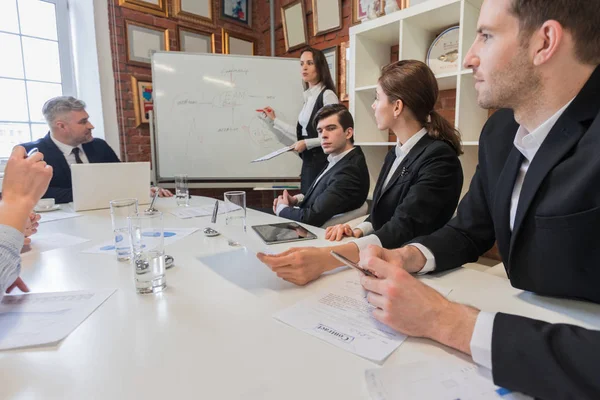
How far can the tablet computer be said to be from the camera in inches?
47.0

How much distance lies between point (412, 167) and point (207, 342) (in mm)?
1109

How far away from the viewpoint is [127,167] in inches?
75.4

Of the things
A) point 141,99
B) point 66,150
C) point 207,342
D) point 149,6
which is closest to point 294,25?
point 149,6

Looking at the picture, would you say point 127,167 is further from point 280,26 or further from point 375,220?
point 280,26

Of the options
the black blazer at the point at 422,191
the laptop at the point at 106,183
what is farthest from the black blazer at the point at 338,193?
the laptop at the point at 106,183

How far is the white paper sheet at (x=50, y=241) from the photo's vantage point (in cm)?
113

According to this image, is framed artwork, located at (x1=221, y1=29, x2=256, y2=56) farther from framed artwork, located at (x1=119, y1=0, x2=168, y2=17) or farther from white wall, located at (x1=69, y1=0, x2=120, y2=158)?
white wall, located at (x1=69, y1=0, x2=120, y2=158)

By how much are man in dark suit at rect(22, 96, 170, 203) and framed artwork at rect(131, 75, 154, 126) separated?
79cm

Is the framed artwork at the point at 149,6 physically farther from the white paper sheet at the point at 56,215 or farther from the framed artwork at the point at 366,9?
the white paper sheet at the point at 56,215

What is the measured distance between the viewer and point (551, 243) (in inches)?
27.9

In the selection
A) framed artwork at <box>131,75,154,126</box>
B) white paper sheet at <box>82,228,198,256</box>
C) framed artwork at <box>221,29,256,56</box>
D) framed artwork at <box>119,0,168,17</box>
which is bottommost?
white paper sheet at <box>82,228,198,256</box>

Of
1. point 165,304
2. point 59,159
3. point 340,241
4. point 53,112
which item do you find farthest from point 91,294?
point 53,112

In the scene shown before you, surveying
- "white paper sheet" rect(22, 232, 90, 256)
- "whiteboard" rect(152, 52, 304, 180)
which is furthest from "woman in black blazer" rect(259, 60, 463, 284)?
"whiteboard" rect(152, 52, 304, 180)

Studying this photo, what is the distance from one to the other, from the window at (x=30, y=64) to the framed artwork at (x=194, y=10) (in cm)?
95
